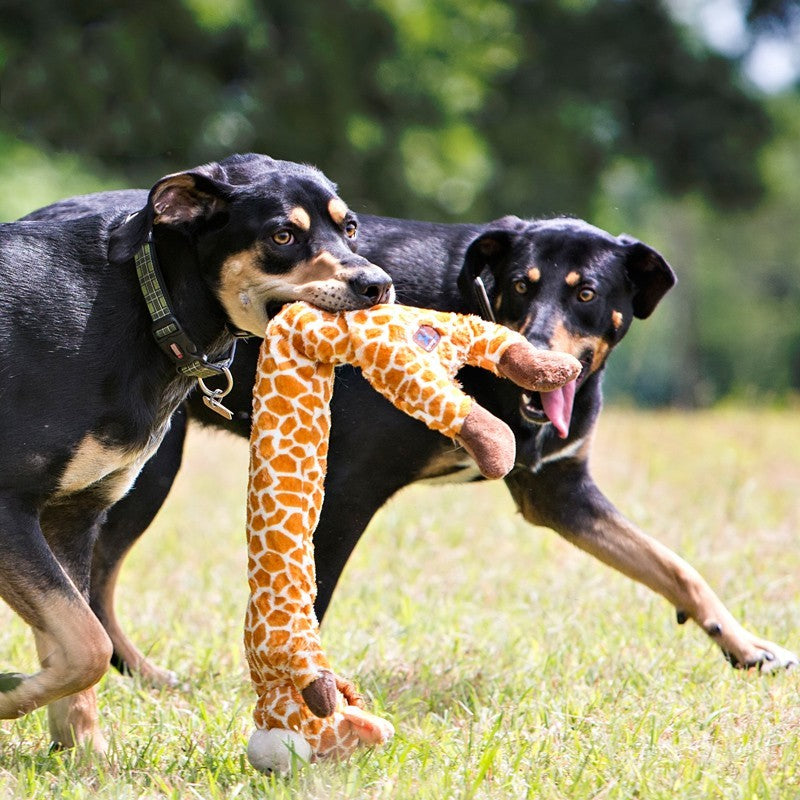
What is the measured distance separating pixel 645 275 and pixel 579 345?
0.56m

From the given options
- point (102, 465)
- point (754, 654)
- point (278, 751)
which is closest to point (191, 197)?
point (102, 465)

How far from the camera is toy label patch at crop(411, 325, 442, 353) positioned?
11.5ft

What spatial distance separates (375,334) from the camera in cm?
348

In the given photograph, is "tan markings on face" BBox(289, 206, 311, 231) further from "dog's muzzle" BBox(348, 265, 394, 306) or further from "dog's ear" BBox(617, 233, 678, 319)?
"dog's ear" BBox(617, 233, 678, 319)

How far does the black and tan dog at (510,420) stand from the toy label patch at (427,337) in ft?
2.91

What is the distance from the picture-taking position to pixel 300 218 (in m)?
3.93

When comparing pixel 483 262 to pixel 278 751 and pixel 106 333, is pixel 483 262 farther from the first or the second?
pixel 278 751

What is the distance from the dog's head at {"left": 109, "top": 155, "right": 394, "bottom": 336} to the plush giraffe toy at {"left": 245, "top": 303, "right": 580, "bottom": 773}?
0.28 metres

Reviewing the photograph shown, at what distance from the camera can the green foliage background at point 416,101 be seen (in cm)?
1502

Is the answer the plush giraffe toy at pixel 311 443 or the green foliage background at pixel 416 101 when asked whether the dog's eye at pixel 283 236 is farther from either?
the green foliage background at pixel 416 101

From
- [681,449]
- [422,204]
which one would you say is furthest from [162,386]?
[422,204]

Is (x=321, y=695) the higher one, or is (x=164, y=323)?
(x=164, y=323)

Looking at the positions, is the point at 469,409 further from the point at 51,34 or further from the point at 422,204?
the point at 422,204

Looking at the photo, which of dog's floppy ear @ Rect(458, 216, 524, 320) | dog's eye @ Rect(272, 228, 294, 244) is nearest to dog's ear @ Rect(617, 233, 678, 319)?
dog's floppy ear @ Rect(458, 216, 524, 320)
